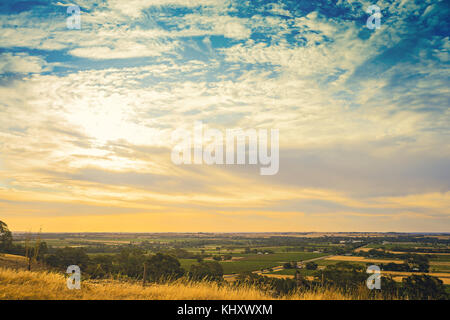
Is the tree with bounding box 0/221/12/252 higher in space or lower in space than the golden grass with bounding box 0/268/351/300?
lower

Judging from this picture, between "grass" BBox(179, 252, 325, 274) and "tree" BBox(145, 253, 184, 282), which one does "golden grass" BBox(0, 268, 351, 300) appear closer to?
"tree" BBox(145, 253, 184, 282)

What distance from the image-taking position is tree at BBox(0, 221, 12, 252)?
39.4m

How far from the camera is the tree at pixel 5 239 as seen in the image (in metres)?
39.4
